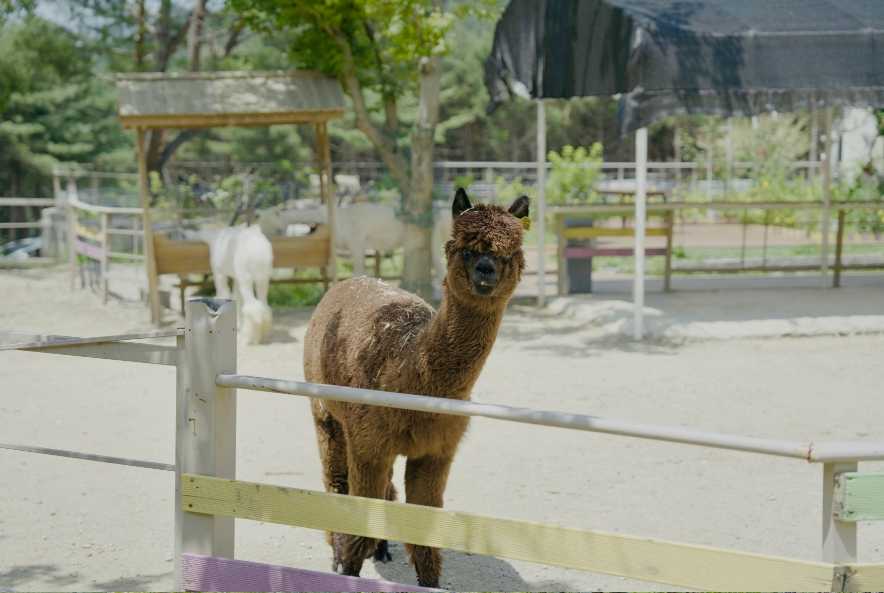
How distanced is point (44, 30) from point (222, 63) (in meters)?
4.88

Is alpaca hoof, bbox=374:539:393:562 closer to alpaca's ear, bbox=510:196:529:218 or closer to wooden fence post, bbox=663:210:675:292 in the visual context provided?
alpaca's ear, bbox=510:196:529:218

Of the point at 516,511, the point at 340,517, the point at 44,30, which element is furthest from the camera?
the point at 44,30

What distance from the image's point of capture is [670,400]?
7.86 meters

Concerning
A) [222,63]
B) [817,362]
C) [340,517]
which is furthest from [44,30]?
[340,517]

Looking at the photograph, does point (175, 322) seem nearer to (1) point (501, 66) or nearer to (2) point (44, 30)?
(1) point (501, 66)

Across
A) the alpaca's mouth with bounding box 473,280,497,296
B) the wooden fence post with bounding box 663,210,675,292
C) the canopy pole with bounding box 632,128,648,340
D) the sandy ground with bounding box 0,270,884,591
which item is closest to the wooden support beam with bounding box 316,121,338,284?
the sandy ground with bounding box 0,270,884,591

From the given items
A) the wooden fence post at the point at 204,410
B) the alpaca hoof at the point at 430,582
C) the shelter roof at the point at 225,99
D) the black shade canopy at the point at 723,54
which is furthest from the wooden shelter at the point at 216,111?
the wooden fence post at the point at 204,410

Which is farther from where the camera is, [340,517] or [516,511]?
[516,511]

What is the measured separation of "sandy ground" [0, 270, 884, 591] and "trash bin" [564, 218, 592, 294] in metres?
1.15

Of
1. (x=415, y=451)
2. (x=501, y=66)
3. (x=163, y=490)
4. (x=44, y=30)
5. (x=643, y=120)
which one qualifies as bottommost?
(x=163, y=490)

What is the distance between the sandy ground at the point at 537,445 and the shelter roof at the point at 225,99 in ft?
7.33

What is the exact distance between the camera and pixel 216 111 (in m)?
11.2

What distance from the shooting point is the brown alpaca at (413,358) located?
3730 millimetres

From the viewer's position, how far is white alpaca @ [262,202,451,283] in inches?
483
